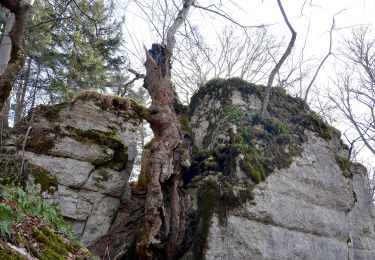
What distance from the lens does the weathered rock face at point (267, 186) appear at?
6.02m

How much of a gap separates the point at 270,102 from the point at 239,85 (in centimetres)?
96

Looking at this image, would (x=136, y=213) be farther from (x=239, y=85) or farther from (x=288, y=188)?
(x=239, y=85)

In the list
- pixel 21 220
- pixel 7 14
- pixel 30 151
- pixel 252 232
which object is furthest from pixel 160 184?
pixel 7 14

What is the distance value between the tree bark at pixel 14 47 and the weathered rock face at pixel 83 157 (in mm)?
2177

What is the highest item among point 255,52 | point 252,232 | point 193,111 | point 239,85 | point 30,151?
point 255,52

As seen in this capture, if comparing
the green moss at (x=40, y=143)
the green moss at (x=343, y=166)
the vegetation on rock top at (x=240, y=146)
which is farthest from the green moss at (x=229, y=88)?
the green moss at (x=40, y=143)

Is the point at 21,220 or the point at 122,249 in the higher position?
the point at 21,220

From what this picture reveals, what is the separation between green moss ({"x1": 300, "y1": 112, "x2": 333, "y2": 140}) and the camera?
8711 millimetres

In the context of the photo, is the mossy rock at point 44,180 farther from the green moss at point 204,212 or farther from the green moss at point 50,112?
the green moss at point 204,212

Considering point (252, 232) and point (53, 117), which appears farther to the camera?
point (53, 117)

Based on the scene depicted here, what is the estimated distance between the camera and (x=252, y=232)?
20.1ft

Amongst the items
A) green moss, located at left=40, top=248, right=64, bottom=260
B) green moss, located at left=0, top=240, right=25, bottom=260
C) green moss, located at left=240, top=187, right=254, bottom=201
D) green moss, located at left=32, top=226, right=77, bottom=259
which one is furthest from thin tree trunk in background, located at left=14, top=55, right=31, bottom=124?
green moss, located at left=0, top=240, right=25, bottom=260

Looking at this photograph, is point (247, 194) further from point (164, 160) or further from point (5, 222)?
point (5, 222)

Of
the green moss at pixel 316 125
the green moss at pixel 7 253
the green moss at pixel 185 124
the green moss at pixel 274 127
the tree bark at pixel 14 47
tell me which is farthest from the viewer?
the green moss at pixel 316 125
